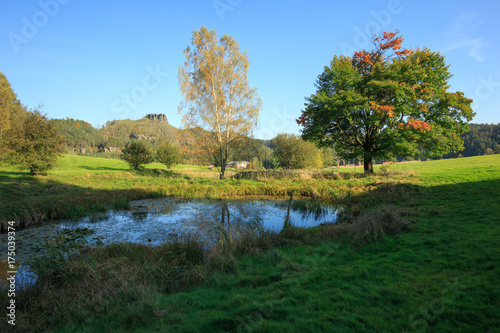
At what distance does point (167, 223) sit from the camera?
1012cm

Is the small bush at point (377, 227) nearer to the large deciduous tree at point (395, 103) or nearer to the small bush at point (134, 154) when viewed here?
the large deciduous tree at point (395, 103)

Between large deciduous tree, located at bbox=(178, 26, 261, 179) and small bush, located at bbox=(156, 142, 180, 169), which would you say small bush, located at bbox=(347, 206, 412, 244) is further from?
small bush, located at bbox=(156, 142, 180, 169)

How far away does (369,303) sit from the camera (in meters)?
3.18

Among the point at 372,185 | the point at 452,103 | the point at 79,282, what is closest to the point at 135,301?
the point at 79,282

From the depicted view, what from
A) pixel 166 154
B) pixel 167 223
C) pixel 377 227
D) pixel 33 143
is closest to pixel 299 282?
pixel 377 227

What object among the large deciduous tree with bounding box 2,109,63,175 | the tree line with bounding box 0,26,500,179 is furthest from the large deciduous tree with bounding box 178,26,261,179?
the large deciduous tree with bounding box 2,109,63,175

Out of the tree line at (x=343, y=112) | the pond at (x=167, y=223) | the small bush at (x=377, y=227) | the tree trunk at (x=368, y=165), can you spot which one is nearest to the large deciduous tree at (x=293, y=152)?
the tree line at (x=343, y=112)

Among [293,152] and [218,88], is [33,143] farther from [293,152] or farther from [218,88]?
[293,152]

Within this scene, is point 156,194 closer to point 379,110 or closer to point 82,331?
point 82,331

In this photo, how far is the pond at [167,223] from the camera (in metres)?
7.72

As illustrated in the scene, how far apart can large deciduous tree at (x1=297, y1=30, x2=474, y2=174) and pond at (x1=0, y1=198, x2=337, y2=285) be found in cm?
926

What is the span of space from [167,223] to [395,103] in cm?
1840

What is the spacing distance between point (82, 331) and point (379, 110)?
63.9 feet

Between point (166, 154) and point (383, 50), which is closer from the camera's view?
point (383, 50)
